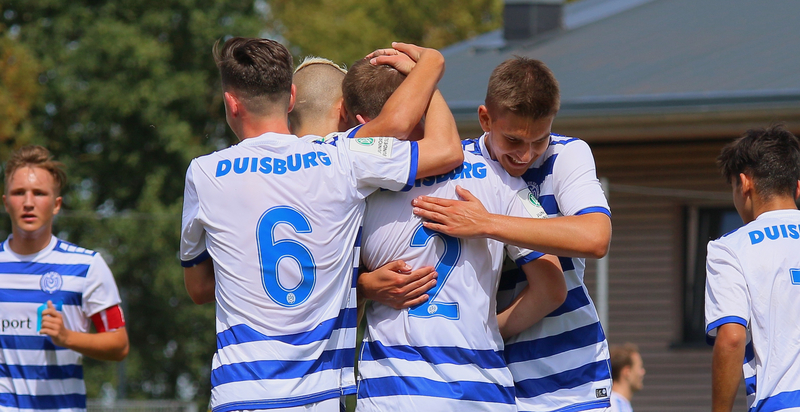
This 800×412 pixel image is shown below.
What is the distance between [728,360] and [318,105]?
186 centimetres

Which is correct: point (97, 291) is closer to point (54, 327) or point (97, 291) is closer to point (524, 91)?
point (54, 327)

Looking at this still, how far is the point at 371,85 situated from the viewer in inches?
129

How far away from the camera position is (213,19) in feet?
57.0

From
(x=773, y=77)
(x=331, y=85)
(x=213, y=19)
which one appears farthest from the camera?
(x=213, y=19)

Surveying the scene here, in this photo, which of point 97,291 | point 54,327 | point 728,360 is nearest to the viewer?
point 728,360

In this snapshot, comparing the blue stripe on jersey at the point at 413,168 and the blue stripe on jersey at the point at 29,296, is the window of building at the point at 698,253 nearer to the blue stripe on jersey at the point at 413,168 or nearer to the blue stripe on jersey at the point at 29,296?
the blue stripe on jersey at the point at 29,296

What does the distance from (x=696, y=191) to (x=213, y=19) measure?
11.2 meters

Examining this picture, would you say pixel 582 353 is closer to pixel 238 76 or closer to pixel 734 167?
pixel 734 167

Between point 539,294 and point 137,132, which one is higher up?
point 137,132

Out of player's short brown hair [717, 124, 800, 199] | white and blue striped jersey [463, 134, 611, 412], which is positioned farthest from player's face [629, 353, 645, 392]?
white and blue striped jersey [463, 134, 611, 412]

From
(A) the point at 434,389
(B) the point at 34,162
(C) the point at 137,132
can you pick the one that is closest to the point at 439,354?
(A) the point at 434,389

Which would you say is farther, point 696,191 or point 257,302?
point 696,191

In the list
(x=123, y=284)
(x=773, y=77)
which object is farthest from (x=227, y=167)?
(x=123, y=284)

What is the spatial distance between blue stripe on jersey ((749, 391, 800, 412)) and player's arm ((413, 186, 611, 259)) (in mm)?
1008
